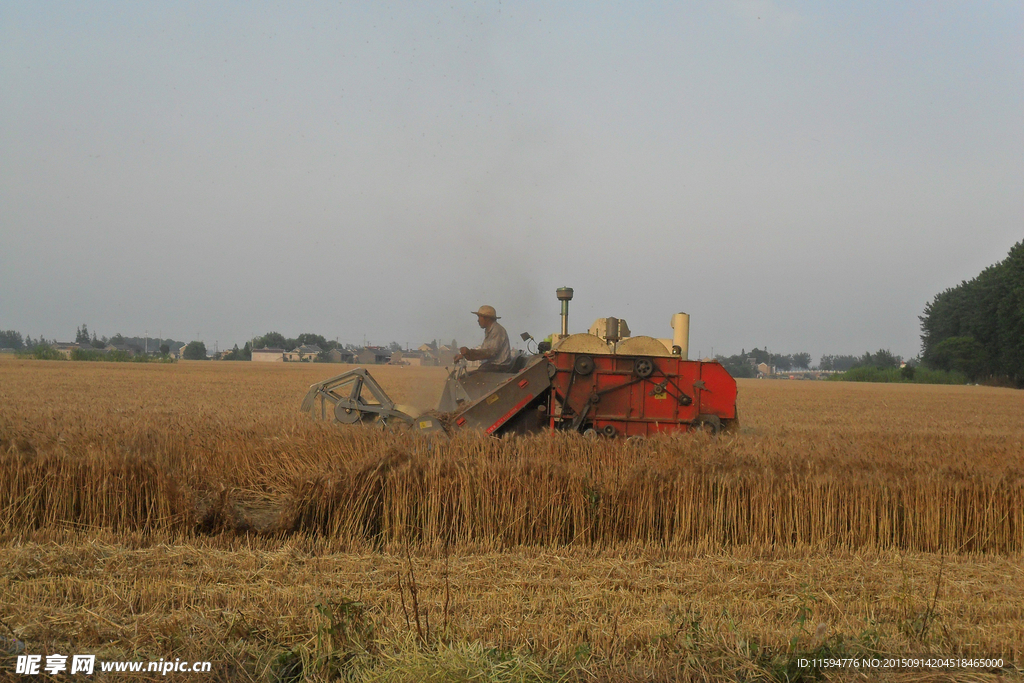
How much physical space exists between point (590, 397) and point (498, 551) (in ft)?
11.4

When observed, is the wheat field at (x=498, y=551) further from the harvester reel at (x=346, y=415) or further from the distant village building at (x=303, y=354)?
the distant village building at (x=303, y=354)

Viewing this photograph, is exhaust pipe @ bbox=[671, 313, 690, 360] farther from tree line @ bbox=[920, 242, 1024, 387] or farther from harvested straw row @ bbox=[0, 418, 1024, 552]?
tree line @ bbox=[920, 242, 1024, 387]

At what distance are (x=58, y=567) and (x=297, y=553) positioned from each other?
1.57 meters

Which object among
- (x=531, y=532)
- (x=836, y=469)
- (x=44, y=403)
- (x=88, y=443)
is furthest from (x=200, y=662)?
(x=44, y=403)

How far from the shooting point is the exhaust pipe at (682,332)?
11023 millimetres

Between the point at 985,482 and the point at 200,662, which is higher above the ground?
the point at 985,482

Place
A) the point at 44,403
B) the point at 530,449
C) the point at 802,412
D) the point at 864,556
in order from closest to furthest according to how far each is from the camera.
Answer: the point at 864,556, the point at 530,449, the point at 44,403, the point at 802,412

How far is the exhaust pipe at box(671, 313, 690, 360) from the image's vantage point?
1102 centimetres

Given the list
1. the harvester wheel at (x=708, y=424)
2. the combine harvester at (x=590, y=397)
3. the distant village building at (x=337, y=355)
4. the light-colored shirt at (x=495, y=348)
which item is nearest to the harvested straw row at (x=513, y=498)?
the combine harvester at (x=590, y=397)

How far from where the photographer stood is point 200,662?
3.58 m

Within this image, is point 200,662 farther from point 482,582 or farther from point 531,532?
point 531,532

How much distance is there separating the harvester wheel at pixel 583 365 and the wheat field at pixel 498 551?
1.41 metres

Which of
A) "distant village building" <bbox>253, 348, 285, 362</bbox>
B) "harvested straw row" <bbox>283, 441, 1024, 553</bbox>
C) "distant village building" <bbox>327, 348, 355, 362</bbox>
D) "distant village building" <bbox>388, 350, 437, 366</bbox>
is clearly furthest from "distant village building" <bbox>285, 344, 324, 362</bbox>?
"harvested straw row" <bbox>283, 441, 1024, 553</bbox>

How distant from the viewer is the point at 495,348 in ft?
34.1
